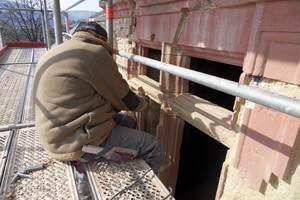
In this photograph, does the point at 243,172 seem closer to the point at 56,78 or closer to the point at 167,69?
the point at 167,69

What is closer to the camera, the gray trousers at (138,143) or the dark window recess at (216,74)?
the gray trousers at (138,143)

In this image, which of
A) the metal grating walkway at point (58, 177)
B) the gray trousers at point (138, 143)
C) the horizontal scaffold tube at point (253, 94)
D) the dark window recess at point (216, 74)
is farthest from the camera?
the dark window recess at point (216, 74)

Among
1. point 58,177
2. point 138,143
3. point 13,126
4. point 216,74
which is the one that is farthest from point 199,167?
point 13,126

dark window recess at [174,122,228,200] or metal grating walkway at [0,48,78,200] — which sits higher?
metal grating walkway at [0,48,78,200]

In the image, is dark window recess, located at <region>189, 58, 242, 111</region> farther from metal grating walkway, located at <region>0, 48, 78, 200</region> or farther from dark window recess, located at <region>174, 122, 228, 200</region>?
metal grating walkway, located at <region>0, 48, 78, 200</region>

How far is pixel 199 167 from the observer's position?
3736 mm

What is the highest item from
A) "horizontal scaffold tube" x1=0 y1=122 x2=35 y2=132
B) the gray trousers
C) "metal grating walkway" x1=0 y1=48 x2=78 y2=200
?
the gray trousers

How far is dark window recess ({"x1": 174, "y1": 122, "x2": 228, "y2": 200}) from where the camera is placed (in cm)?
349

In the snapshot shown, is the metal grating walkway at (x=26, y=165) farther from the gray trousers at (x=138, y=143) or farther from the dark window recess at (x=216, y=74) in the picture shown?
the dark window recess at (x=216, y=74)

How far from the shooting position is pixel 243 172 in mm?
1469

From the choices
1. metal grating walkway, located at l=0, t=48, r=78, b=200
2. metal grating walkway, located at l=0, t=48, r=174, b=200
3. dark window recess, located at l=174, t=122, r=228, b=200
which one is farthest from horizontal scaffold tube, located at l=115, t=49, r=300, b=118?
dark window recess, located at l=174, t=122, r=228, b=200

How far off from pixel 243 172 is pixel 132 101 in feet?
3.20

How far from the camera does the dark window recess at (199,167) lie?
11.4ft

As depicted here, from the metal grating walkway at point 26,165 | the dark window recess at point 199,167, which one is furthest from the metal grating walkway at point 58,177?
the dark window recess at point 199,167
